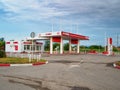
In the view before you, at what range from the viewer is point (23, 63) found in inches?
912

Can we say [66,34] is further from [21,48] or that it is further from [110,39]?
[21,48]

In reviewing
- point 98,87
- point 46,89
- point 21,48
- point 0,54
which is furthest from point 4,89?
point 21,48

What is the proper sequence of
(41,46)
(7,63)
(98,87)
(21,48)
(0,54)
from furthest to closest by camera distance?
1. (41,46)
2. (21,48)
3. (0,54)
4. (7,63)
5. (98,87)

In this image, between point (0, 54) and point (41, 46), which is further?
point (41, 46)

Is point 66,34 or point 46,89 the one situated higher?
point 66,34

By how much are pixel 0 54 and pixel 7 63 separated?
288 inches

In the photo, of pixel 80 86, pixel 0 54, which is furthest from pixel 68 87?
pixel 0 54

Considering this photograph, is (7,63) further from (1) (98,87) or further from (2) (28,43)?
(2) (28,43)

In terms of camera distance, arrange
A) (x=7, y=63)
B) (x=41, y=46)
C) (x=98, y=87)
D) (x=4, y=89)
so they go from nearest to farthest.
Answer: (x=4, y=89), (x=98, y=87), (x=7, y=63), (x=41, y=46)

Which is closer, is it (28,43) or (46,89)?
(46,89)

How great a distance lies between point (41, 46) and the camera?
72.4 m

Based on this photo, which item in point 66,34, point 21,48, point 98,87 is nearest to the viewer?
point 98,87

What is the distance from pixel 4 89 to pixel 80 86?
304 cm

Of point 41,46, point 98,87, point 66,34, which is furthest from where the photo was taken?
point 41,46
